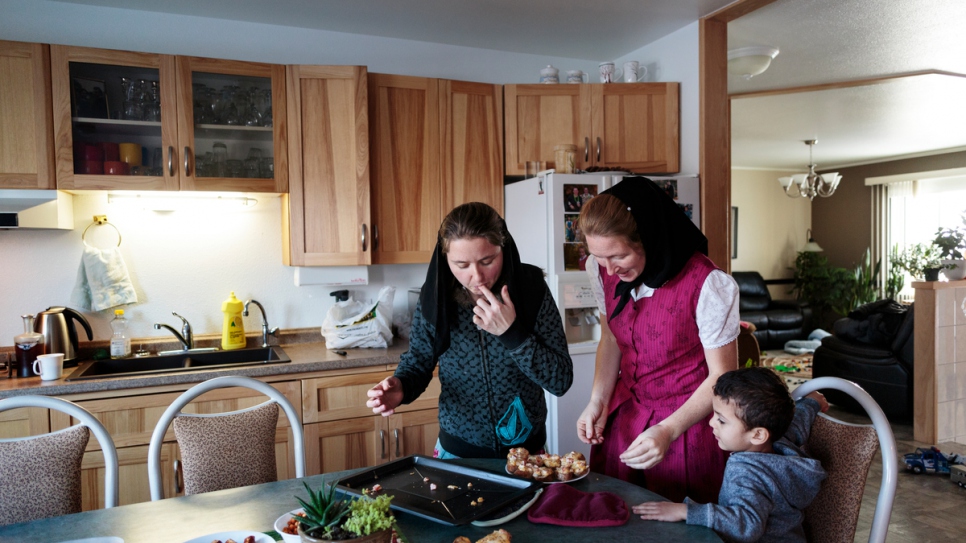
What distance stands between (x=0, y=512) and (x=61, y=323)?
1520mm

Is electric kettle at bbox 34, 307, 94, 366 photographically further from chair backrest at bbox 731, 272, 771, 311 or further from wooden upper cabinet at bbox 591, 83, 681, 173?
chair backrest at bbox 731, 272, 771, 311

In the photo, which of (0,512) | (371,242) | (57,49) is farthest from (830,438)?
(57,49)

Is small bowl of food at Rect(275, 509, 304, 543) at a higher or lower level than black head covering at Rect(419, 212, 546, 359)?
lower

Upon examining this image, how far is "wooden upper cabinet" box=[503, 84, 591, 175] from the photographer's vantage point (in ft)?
11.5

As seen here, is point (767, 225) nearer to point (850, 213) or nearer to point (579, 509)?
point (850, 213)

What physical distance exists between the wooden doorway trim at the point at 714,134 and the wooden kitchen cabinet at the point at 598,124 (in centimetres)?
19

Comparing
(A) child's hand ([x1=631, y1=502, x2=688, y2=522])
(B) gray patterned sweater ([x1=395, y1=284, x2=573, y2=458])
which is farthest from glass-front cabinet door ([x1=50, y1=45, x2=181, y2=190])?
(A) child's hand ([x1=631, y1=502, x2=688, y2=522])

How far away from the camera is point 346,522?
1.02 meters

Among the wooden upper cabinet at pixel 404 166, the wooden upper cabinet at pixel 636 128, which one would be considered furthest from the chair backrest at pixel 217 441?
the wooden upper cabinet at pixel 636 128

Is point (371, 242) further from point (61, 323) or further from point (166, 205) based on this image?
point (61, 323)

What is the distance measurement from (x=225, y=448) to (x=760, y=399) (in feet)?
4.84

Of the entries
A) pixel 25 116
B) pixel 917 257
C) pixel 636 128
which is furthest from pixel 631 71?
pixel 917 257

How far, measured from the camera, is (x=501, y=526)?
1.31m

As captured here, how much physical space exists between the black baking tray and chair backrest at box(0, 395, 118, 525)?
75 centimetres
